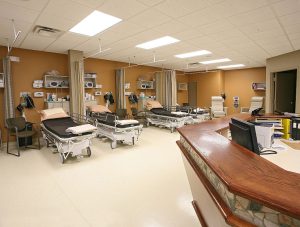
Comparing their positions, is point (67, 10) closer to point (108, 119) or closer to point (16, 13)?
point (16, 13)

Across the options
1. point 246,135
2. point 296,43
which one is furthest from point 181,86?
point 246,135

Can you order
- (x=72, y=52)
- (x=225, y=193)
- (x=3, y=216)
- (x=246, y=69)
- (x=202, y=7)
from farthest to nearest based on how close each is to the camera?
(x=246, y=69) → (x=72, y=52) → (x=202, y=7) → (x=3, y=216) → (x=225, y=193)

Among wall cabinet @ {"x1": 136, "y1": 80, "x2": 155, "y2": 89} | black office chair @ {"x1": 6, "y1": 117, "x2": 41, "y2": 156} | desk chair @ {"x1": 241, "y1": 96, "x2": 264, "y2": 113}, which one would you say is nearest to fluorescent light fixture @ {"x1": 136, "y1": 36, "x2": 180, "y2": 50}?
wall cabinet @ {"x1": 136, "y1": 80, "x2": 155, "y2": 89}

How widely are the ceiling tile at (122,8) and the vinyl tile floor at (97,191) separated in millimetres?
2934

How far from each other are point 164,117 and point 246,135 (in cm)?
608

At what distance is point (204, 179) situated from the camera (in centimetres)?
139

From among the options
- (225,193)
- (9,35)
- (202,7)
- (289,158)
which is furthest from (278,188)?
(9,35)

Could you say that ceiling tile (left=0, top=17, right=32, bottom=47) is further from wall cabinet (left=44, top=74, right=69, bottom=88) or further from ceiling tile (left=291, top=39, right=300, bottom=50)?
ceiling tile (left=291, top=39, right=300, bottom=50)

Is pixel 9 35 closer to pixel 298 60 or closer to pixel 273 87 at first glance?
pixel 298 60

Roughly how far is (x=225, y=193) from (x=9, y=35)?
224 inches

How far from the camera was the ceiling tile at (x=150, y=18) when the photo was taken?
3.48 m

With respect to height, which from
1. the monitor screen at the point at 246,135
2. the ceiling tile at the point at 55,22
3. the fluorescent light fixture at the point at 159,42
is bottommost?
the monitor screen at the point at 246,135

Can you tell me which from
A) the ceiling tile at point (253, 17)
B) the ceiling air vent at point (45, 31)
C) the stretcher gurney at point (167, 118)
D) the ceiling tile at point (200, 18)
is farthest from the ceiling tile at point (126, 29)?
the stretcher gurney at point (167, 118)

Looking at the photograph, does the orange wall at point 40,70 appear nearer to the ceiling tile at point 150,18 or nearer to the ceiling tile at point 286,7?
the ceiling tile at point 150,18
